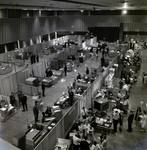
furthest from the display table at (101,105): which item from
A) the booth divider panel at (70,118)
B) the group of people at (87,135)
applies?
the booth divider panel at (70,118)

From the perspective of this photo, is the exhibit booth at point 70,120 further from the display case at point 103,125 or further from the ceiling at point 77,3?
the ceiling at point 77,3

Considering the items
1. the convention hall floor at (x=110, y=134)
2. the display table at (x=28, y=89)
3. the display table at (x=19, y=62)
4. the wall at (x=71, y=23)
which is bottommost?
the convention hall floor at (x=110, y=134)

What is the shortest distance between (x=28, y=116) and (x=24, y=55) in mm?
10304

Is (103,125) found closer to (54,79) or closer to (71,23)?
(54,79)

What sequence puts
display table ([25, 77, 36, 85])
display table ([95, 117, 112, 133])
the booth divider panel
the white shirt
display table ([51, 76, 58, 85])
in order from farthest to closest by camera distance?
display table ([51, 76, 58, 85]), display table ([25, 77, 36, 85]), display table ([95, 117, 112, 133]), the booth divider panel, the white shirt

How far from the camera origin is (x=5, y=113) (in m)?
10.1

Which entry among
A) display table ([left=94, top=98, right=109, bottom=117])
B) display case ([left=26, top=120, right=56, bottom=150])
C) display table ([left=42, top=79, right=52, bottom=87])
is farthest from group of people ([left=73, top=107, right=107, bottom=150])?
display table ([left=42, top=79, right=52, bottom=87])

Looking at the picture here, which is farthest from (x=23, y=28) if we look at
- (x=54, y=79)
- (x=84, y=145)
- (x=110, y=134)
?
(x=84, y=145)

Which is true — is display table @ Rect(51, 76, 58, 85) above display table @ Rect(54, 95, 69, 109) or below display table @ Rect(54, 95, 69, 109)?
above

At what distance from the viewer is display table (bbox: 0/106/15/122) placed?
994cm

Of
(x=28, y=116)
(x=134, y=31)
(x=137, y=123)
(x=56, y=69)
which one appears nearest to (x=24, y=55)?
(x=56, y=69)

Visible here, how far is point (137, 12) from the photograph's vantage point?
30.5 metres

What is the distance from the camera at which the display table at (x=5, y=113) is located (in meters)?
9.94

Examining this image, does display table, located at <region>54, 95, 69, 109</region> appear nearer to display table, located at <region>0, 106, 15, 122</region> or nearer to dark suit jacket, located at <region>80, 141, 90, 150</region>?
display table, located at <region>0, 106, 15, 122</region>
